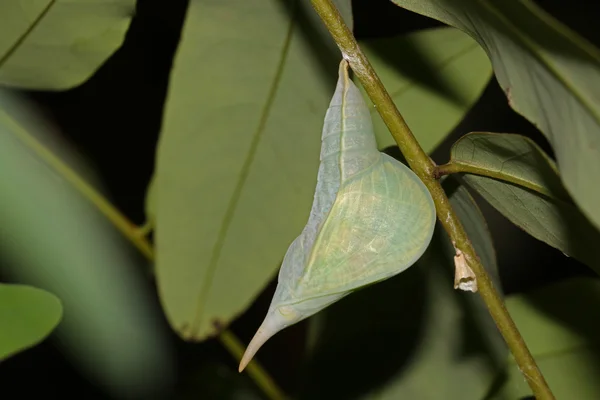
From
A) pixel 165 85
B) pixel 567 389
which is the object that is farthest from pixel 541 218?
pixel 165 85

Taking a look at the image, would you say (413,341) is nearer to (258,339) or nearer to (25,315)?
(258,339)

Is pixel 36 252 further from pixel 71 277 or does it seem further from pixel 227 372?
pixel 227 372

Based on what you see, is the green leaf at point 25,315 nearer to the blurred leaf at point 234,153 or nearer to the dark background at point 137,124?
the blurred leaf at point 234,153

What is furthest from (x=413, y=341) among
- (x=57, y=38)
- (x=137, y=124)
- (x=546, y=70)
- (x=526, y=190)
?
(x=137, y=124)

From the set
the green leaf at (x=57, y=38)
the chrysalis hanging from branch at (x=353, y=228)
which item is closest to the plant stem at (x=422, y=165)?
the chrysalis hanging from branch at (x=353, y=228)

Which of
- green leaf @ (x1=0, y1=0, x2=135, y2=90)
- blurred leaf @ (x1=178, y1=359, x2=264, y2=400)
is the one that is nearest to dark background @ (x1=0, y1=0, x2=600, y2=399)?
blurred leaf @ (x1=178, y1=359, x2=264, y2=400)

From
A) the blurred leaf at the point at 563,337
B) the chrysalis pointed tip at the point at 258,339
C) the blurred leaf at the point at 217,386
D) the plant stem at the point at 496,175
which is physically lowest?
the blurred leaf at the point at 217,386

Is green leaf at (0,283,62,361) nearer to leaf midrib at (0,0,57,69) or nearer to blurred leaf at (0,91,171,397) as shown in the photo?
Result: blurred leaf at (0,91,171,397)
